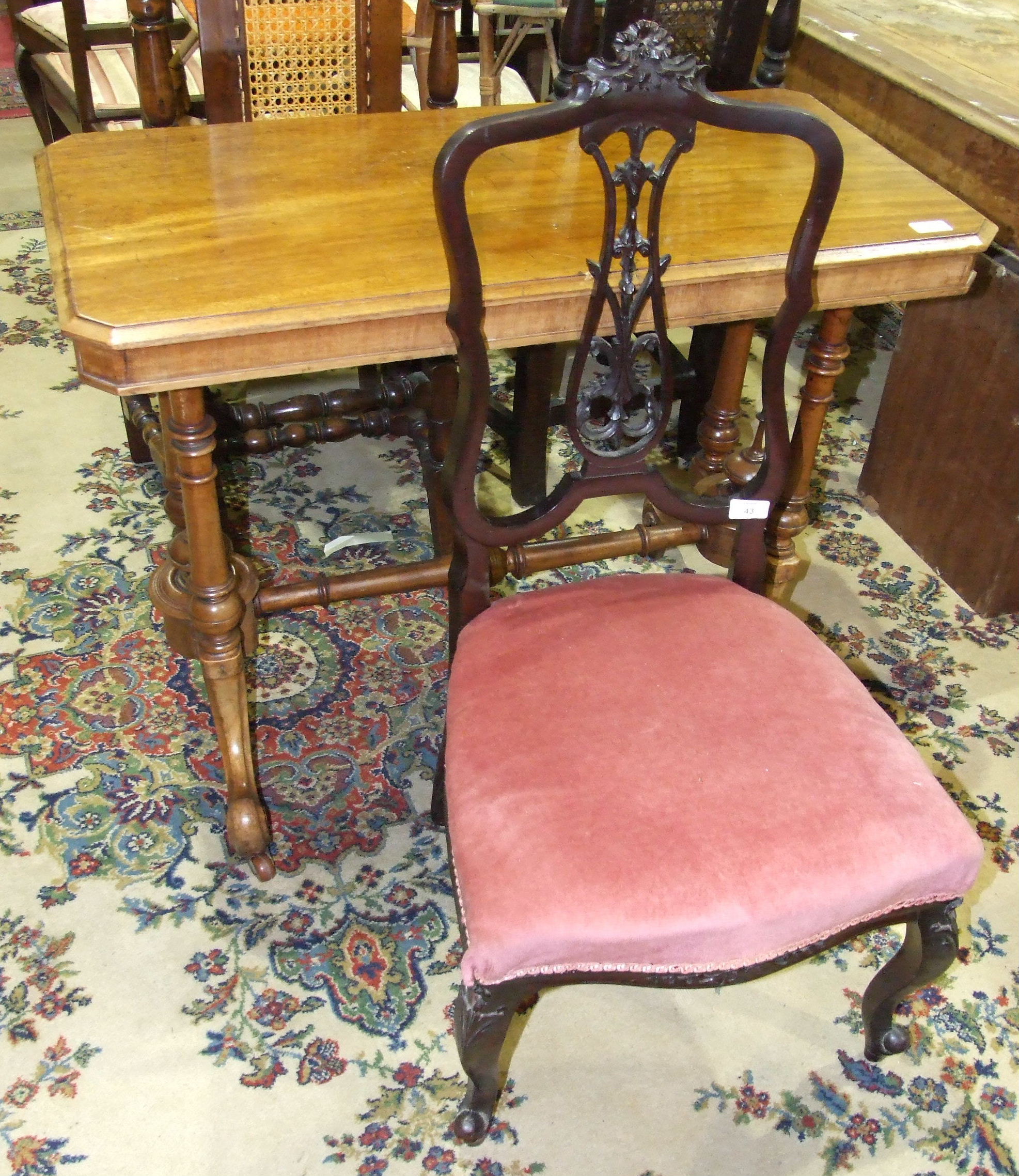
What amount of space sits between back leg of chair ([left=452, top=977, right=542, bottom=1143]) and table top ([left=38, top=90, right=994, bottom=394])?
0.68 meters

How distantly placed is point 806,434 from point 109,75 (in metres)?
1.85

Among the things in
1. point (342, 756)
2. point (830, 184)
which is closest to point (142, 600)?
point (342, 756)

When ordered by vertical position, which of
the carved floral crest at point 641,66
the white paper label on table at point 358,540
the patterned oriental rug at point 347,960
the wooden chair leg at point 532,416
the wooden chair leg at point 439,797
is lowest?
the patterned oriental rug at point 347,960

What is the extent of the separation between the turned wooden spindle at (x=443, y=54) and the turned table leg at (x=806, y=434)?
720 millimetres

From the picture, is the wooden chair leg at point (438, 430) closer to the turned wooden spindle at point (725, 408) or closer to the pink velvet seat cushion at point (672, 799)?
the turned wooden spindle at point (725, 408)

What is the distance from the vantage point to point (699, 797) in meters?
1.18

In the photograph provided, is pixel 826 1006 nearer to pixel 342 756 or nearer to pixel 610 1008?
pixel 610 1008

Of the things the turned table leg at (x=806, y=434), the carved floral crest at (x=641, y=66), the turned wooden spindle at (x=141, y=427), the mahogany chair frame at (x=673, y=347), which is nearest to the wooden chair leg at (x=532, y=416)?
the mahogany chair frame at (x=673, y=347)

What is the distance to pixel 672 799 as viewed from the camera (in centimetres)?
118

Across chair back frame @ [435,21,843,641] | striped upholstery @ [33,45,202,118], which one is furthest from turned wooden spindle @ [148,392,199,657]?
striped upholstery @ [33,45,202,118]

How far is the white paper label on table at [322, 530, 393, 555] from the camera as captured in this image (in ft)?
7.48

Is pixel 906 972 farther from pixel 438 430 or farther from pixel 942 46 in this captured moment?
pixel 942 46

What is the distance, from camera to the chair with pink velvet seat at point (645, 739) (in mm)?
1110

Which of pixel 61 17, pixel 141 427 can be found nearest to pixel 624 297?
pixel 141 427
